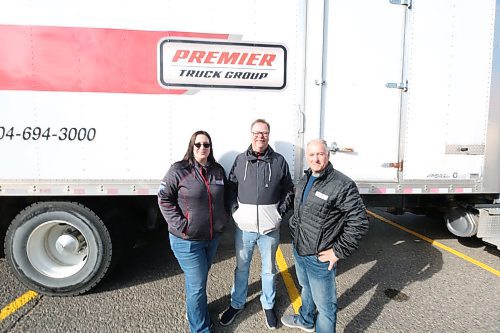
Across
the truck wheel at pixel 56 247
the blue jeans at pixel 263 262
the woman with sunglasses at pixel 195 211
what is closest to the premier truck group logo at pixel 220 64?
the woman with sunglasses at pixel 195 211

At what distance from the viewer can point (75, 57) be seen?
2674 millimetres

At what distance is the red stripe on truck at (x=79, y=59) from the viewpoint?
263 cm

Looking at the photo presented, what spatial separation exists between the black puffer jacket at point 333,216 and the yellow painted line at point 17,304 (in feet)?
9.20

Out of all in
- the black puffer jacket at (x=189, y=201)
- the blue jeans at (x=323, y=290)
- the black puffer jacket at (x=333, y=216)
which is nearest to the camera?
the black puffer jacket at (x=333, y=216)

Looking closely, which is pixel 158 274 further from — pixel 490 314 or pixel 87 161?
pixel 490 314

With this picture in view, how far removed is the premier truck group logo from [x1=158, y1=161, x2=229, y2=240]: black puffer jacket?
975mm

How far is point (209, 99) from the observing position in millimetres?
2854

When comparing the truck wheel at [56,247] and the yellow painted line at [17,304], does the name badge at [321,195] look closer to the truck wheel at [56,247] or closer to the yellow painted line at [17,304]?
the truck wheel at [56,247]

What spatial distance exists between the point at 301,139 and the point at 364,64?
104 centimetres

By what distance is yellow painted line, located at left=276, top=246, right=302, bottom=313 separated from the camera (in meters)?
2.92

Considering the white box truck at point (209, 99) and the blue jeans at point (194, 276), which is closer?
the blue jeans at point (194, 276)

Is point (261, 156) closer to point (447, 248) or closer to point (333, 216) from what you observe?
point (333, 216)

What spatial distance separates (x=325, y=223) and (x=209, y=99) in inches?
64.4

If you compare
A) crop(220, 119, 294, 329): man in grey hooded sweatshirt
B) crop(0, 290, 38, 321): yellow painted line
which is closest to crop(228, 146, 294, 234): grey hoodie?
crop(220, 119, 294, 329): man in grey hooded sweatshirt
